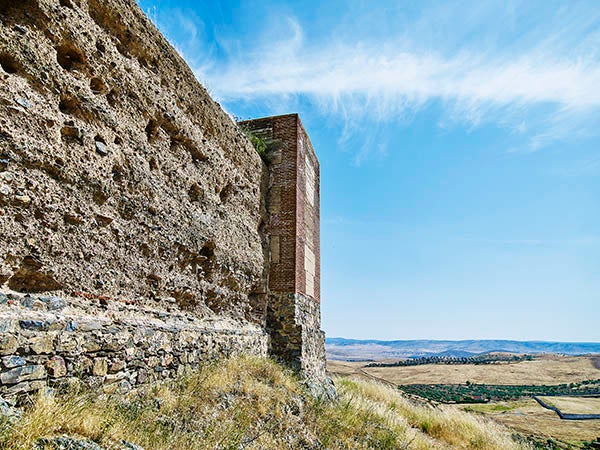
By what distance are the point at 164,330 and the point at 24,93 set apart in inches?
125

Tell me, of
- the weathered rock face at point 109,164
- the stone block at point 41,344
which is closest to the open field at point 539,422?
the weathered rock face at point 109,164

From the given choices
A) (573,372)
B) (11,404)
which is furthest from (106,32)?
(573,372)

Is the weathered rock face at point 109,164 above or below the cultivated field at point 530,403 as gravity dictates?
above

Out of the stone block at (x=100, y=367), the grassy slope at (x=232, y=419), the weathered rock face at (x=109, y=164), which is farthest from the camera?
the stone block at (x=100, y=367)

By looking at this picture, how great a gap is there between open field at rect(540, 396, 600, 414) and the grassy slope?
1792 centimetres

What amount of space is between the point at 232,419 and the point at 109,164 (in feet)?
11.3

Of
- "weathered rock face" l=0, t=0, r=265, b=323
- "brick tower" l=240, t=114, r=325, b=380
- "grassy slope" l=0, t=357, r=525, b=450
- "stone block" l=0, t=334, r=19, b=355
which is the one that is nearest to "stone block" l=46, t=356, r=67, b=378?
"grassy slope" l=0, t=357, r=525, b=450

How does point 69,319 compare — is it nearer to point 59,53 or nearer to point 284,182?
point 59,53

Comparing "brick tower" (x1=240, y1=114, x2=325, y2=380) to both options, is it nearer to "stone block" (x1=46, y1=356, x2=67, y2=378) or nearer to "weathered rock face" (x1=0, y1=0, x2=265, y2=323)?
"weathered rock face" (x1=0, y1=0, x2=265, y2=323)

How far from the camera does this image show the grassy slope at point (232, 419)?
3.26 meters

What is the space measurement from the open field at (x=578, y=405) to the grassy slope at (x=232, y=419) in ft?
58.8

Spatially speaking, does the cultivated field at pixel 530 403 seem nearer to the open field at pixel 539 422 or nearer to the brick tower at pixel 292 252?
the open field at pixel 539 422

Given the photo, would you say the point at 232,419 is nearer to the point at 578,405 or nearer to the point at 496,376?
the point at 578,405

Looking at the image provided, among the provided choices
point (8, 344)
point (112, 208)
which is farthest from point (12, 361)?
point (112, 208)
